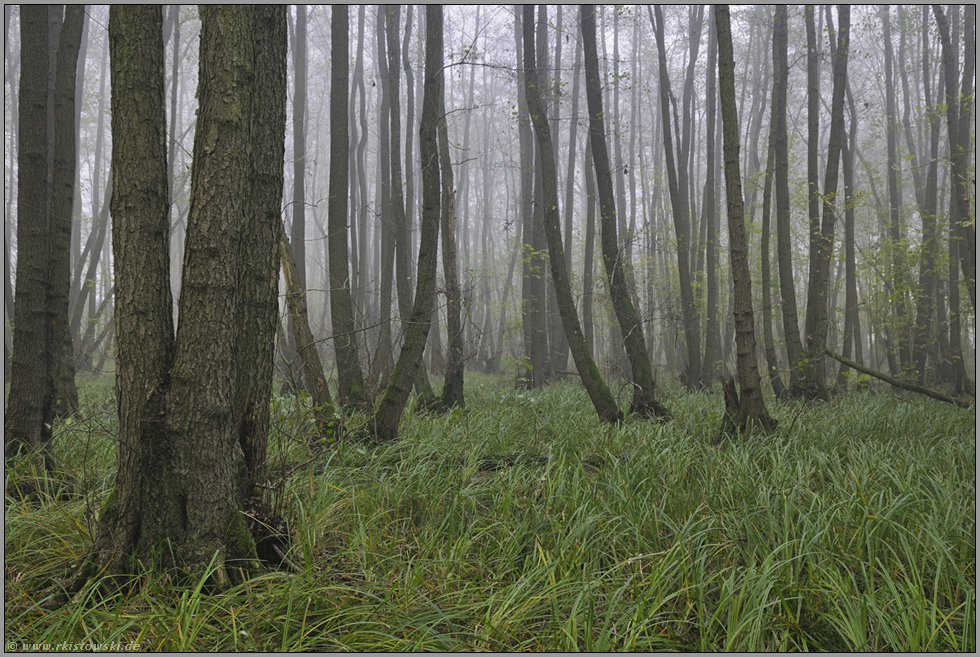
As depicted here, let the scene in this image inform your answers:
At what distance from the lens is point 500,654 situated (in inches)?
72.2

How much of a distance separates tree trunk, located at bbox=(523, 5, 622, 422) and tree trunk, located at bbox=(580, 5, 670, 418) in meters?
0.54

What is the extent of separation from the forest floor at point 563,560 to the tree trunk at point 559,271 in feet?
5.11

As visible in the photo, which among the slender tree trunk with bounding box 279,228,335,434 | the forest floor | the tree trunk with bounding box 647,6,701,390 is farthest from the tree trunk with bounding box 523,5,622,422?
the tree trunk with bounding box 647,6,701,390

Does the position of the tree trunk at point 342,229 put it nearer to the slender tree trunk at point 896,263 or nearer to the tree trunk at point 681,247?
the tree trunk at point 681,247

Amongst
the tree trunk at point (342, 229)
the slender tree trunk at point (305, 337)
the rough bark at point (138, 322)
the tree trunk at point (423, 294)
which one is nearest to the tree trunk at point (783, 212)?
the tree trunk at point (423, 294)

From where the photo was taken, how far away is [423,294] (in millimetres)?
4859

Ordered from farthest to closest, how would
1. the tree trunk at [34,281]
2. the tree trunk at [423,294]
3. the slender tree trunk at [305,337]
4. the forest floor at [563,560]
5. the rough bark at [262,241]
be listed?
1. the tree trunk at [423,294]
2. the slender tree trunk at [305,337]
3. the tree trunk at [34,281]
4. the rough bark at [262,241]
5. the forest floor at [563,560]

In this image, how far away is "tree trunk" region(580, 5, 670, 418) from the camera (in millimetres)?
6133

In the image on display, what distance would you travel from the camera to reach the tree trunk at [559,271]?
568 centimetres

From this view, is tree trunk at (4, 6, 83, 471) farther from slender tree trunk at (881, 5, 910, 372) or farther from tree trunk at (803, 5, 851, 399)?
slender tree trunk at (881, 5, 910, 372)

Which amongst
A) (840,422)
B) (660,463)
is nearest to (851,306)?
(840,422)

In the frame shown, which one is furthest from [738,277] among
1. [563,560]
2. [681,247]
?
[681,247]

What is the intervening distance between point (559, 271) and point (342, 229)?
2.25 meters

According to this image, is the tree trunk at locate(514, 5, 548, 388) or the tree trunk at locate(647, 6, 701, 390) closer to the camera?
the tree trunk at locate(647, 6, 701, 390)
